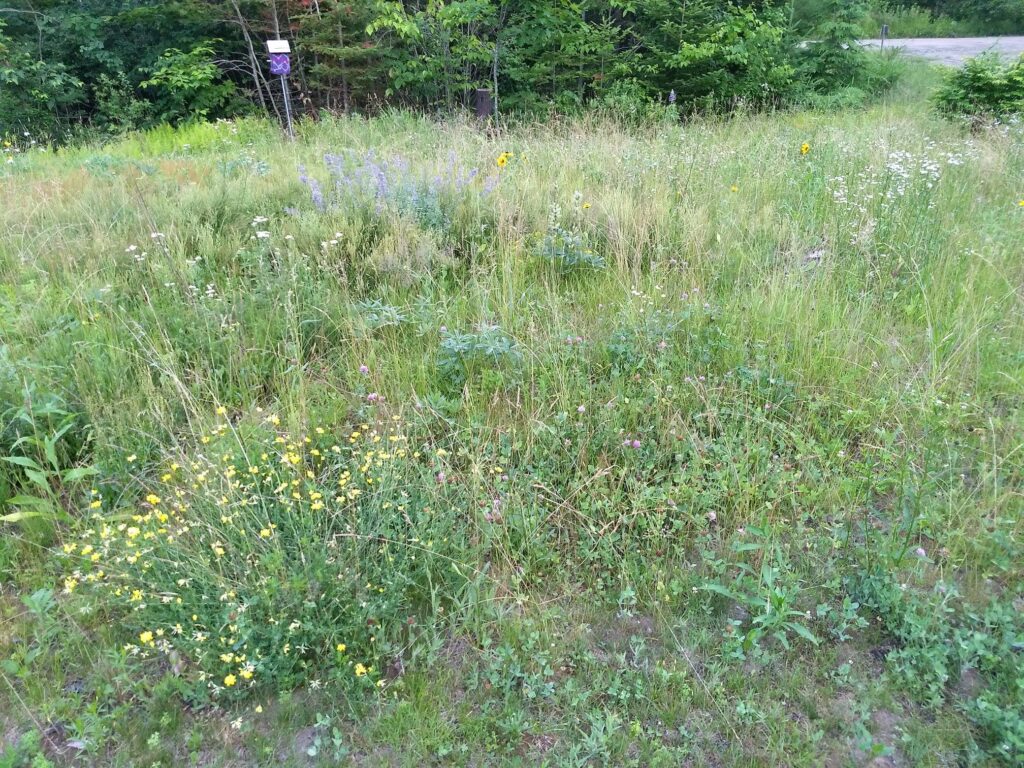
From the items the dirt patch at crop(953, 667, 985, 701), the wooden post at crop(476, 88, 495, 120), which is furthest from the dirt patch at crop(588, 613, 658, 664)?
the wooden post at crop(476, 88, 495, 120)

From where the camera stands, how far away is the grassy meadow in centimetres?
215

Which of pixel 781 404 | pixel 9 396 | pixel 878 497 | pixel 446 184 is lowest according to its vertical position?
pixel 878 497

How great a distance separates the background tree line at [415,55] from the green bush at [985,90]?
2313 mm

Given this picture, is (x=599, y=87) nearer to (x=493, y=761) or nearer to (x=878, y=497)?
(x=878, y=497)

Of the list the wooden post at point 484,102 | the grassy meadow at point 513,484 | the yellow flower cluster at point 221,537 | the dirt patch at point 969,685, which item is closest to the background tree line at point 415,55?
the wooden post at point 484,102

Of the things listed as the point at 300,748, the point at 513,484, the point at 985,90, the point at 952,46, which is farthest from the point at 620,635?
the point at 952,46

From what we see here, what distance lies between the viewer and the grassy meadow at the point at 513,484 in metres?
2.15

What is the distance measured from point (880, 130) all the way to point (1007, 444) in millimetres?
5893

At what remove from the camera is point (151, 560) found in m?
2.38

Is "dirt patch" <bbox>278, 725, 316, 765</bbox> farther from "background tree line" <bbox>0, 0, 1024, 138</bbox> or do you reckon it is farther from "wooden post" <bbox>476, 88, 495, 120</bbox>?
"background tree line" <bbox>0, 0, 1024, 138</bbox>

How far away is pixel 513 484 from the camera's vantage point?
9.38 feet

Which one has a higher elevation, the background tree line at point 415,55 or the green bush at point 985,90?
the background tree line at point 415,55

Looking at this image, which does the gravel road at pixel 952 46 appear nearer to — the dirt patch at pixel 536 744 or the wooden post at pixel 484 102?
the wooden post at pixel 484 102

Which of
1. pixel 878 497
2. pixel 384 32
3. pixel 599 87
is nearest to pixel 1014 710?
pixel 878 497
